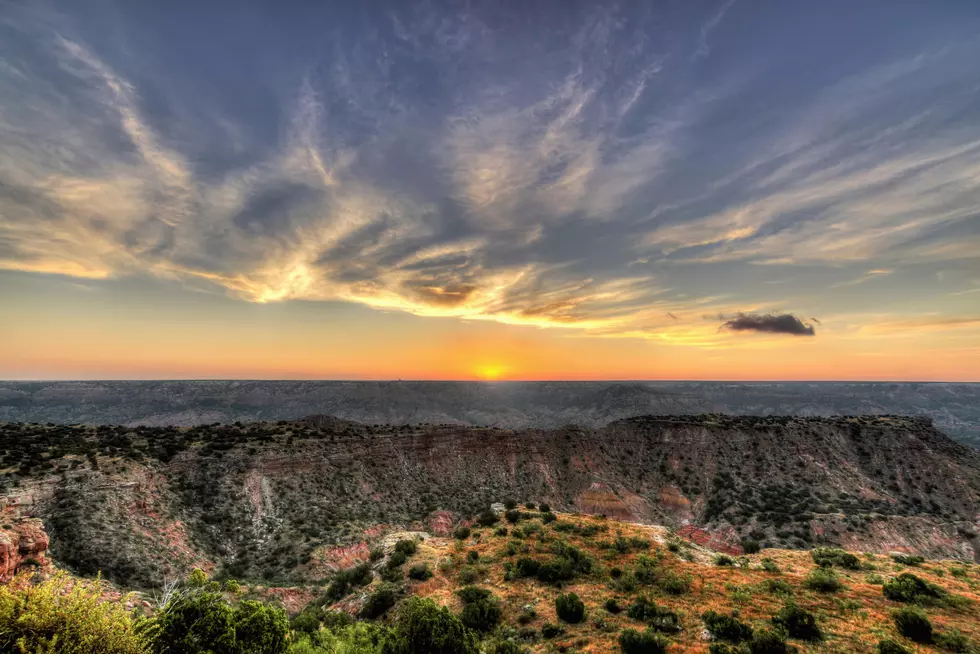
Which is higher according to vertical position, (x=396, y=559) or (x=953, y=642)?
(x=953, y=642)

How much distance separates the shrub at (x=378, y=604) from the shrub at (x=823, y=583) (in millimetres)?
25992

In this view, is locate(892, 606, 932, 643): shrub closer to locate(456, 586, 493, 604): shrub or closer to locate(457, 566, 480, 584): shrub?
locate(456, 586, 493, 604): shrub

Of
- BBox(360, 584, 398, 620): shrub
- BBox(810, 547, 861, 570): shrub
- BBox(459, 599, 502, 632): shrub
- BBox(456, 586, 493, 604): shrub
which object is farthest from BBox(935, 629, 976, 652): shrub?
BBox(360, 584, 398, 620): shrub

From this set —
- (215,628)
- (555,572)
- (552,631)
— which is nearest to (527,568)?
(555,572)

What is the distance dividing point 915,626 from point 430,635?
21492mm

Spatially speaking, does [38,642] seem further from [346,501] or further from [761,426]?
[761,426]

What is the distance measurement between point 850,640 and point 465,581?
70.5 ft

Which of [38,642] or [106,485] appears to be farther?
[106,485]

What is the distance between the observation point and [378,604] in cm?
2586

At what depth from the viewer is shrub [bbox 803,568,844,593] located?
A: 21936mm

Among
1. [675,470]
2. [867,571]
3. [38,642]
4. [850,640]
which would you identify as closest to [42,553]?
[38,642]

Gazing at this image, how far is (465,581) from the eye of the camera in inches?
1101

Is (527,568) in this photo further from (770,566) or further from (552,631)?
(770,566)

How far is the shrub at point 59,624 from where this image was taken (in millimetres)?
9539
